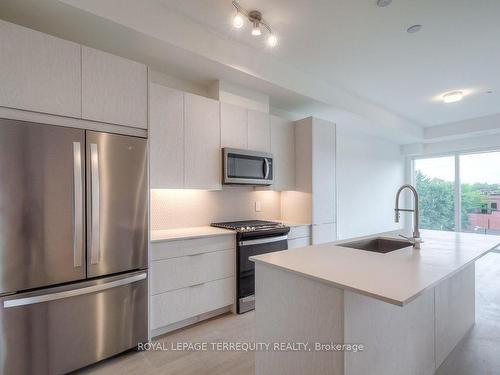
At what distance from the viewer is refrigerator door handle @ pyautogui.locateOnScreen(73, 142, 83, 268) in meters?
1.75

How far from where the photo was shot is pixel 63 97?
174cm

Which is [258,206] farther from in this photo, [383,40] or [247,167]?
[383,40]

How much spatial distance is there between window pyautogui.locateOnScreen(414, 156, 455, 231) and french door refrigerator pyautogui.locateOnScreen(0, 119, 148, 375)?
22.3ft

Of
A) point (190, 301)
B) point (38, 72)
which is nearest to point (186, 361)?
point (190, 301)

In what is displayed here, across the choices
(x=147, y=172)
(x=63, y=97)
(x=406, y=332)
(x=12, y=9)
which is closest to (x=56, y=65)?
(x=63, y=97)

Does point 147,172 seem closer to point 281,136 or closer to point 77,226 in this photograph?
point 77,226

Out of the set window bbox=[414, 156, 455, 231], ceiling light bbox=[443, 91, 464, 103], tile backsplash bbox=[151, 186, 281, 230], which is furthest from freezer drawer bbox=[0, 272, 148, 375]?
window bbox=[414, 156, 455, 231]

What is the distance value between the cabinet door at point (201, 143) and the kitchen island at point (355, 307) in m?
1.40

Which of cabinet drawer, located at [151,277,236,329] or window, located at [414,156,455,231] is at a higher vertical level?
window, located at [414,156,455,231]

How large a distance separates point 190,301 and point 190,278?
22cm

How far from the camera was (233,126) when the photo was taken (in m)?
2.99

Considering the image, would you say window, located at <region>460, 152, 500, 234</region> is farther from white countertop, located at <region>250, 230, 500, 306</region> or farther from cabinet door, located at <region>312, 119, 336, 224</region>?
white countertop, located at <region>250, 230, 500, 306</region>

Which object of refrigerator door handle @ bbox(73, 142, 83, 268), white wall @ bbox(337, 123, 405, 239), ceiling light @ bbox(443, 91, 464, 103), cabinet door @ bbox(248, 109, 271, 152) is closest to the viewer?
refrigerator door handle @ bbox(73, 142, 83, 268)

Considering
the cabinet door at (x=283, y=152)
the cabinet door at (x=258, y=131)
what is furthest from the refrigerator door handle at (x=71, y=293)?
the cabinet door at (x=283, y=152)
